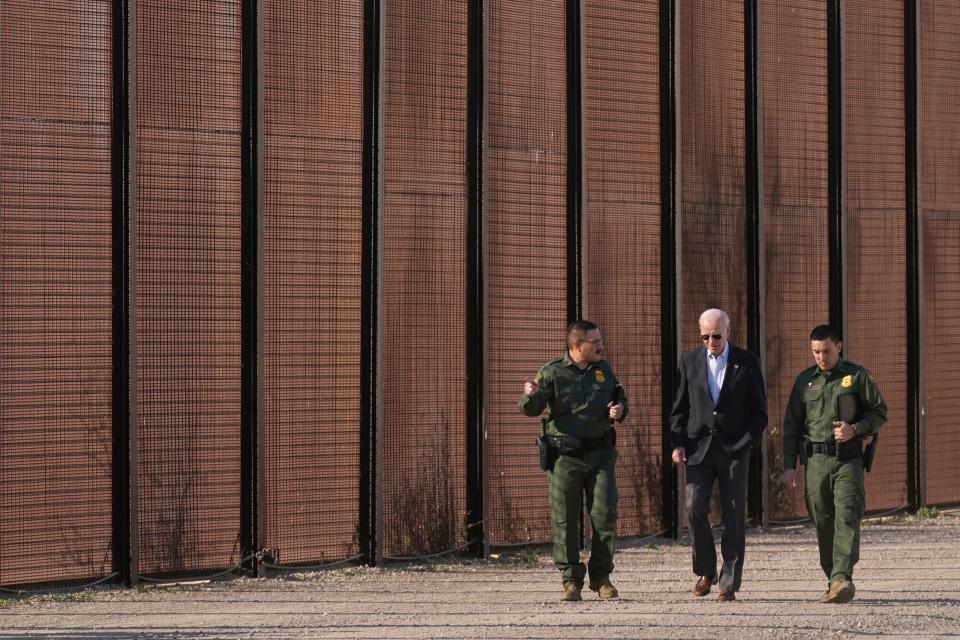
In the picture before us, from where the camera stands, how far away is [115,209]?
11000mm

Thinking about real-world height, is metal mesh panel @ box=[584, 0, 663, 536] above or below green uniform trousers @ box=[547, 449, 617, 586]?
above

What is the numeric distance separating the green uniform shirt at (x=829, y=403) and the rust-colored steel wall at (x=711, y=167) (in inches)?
131

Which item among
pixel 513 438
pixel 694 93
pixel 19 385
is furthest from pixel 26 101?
pixel 694 93

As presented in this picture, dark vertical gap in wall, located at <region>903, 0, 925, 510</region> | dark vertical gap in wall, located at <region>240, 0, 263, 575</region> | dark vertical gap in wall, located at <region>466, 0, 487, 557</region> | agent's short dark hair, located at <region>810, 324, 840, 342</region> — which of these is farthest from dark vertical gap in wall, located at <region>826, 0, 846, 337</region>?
dark vertical gap in wall, located at <region>240, 0, 263, 575</region>

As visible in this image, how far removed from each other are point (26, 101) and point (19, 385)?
6.12ft

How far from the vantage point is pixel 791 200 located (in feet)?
47.7

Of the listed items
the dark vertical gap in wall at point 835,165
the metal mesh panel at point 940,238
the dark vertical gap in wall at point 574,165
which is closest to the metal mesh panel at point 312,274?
the dark vertical gap in wall at point 574,165

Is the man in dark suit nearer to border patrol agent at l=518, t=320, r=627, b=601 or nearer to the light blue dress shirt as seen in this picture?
the light blue dress shirt

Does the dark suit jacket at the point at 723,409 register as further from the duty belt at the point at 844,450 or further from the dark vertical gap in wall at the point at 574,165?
the dark vertical gap in wall at the point at 574,165

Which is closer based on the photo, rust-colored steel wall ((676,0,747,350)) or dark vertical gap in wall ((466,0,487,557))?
dark vertical gap in wall ((466,0,487,557))

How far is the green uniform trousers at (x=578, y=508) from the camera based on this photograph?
10.3 m

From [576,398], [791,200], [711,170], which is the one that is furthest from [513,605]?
[791,200]

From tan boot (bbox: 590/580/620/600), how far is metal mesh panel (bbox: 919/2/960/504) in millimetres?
5959

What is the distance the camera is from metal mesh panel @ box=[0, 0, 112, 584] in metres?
10.6
